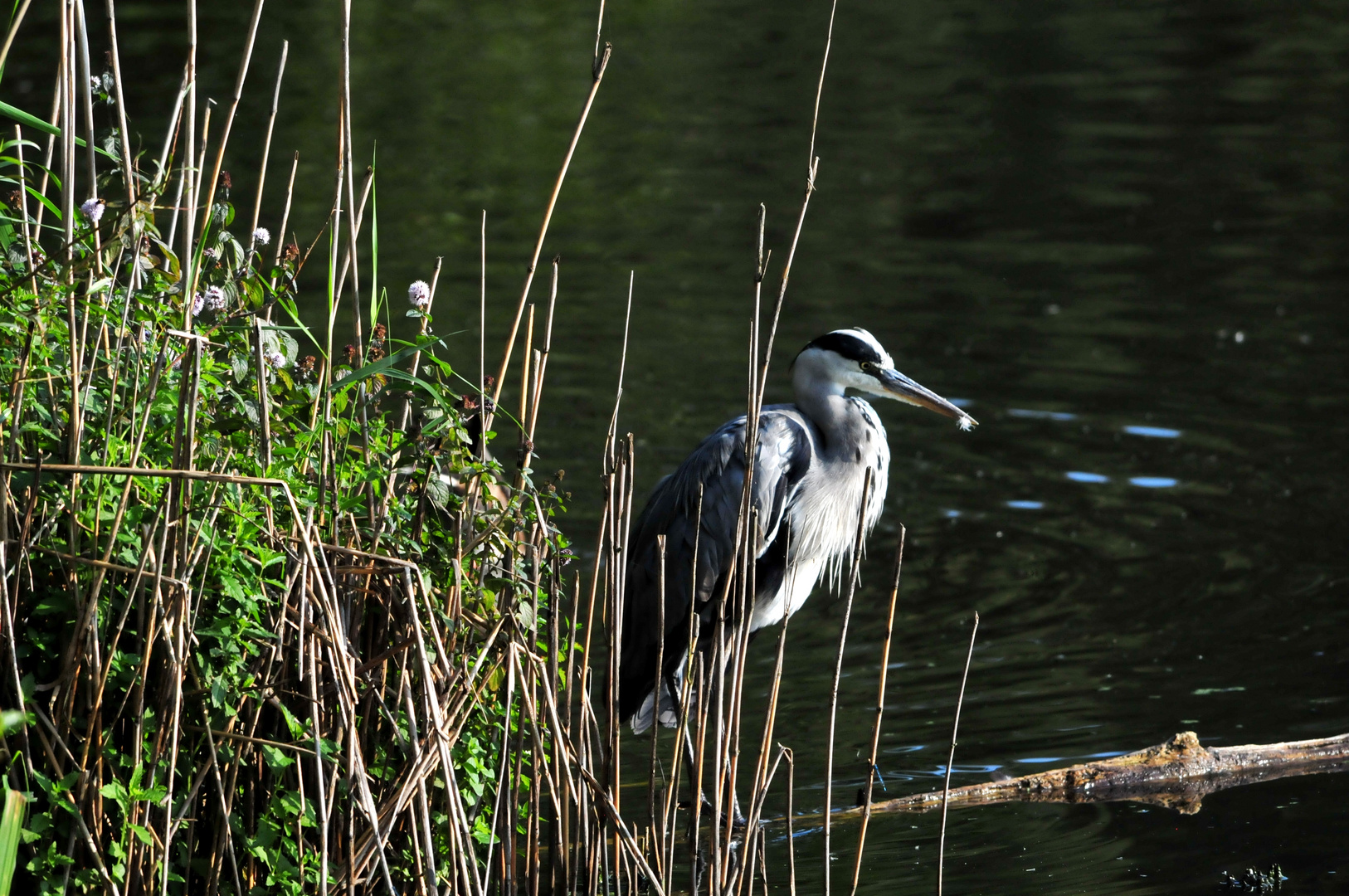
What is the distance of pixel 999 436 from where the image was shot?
7.84m

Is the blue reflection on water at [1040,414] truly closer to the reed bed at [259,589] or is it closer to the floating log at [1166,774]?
the floating log at [1166,774]

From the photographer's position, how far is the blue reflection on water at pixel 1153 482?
7.17m

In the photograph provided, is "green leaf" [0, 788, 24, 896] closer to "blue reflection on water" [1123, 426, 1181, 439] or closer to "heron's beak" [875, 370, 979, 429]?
"heron's beak" [875, 370, 979, 429]

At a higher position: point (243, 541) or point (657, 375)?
point (243, 541)

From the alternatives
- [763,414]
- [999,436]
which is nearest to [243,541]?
[763,414]

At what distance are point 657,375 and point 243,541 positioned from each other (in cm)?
609

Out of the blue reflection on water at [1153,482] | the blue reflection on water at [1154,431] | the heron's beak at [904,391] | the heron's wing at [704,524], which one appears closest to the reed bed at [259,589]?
the heron's wing at [704,524]

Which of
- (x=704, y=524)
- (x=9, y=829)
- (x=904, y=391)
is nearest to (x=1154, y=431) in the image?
(x=904, y=391)

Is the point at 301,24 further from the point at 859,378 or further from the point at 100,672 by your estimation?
the point at 100,672

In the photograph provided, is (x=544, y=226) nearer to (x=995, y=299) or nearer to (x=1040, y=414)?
(x=1040, y=414)

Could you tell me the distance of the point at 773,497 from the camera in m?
4.76

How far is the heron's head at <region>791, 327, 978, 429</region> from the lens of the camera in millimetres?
4797

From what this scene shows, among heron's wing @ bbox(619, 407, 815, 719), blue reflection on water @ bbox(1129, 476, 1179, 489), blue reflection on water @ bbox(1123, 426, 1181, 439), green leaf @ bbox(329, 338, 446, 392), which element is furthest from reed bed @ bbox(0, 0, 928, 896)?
blue reflection on water @ bbox(1123, 426, 1181, 439)

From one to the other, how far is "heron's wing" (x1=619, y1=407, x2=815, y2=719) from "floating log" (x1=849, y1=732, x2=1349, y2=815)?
0.88 m
